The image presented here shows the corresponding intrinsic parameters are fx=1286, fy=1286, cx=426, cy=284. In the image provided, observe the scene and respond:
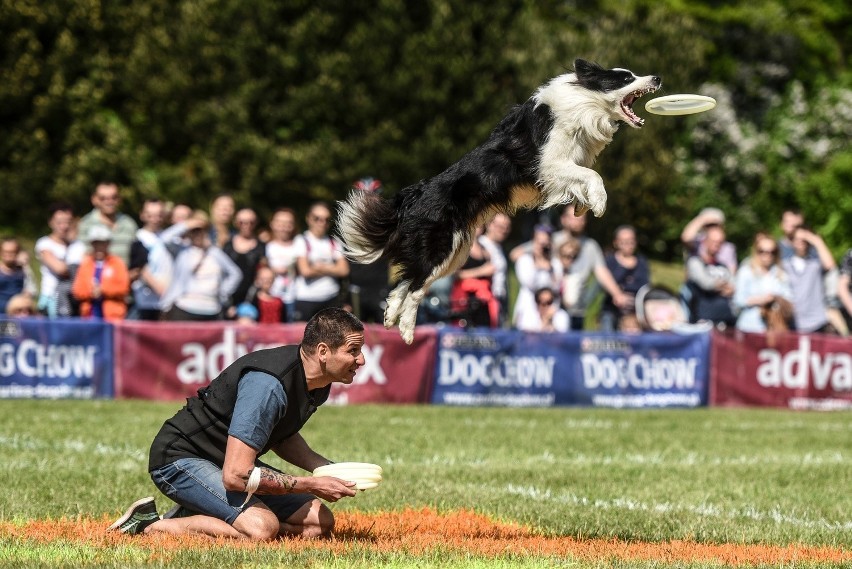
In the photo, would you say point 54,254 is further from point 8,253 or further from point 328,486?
point 328,486

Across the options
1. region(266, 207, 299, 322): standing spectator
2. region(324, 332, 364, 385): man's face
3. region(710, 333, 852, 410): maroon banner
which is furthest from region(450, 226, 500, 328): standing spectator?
region(324, 332, 364, 385): man's face

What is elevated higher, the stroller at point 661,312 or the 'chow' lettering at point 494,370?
the stroller at point 661,312

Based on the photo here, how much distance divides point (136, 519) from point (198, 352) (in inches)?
283

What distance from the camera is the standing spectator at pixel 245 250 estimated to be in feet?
46.9

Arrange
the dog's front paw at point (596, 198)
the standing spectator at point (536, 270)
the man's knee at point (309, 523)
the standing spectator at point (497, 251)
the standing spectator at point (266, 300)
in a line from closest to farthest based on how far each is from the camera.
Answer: the dog's front paw at point (596, 198) → the man's knee at point (309, 523) → the standing spectator at point (266, 300) → the standing spectator at point (497, 251) → the standing spectator at point (536, 270)

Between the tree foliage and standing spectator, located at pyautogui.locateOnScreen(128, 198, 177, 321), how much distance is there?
20475 mm

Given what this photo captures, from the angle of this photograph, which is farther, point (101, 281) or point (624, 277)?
point (624, 277)

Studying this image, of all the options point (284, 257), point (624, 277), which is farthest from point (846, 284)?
point (284, 257)

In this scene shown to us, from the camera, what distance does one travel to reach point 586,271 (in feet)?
51.6

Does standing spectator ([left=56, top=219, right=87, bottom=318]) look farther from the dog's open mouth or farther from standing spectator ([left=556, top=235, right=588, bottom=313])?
the dog's open mouth

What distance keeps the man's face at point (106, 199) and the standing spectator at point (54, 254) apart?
18.7 inches

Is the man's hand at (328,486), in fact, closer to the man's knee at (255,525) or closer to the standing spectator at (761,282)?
the man's knee at (255,525)

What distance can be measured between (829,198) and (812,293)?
2403 centimetres

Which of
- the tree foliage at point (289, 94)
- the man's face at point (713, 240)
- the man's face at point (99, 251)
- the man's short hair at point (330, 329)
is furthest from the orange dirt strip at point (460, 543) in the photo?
the tree foliage at point (289, 94)
